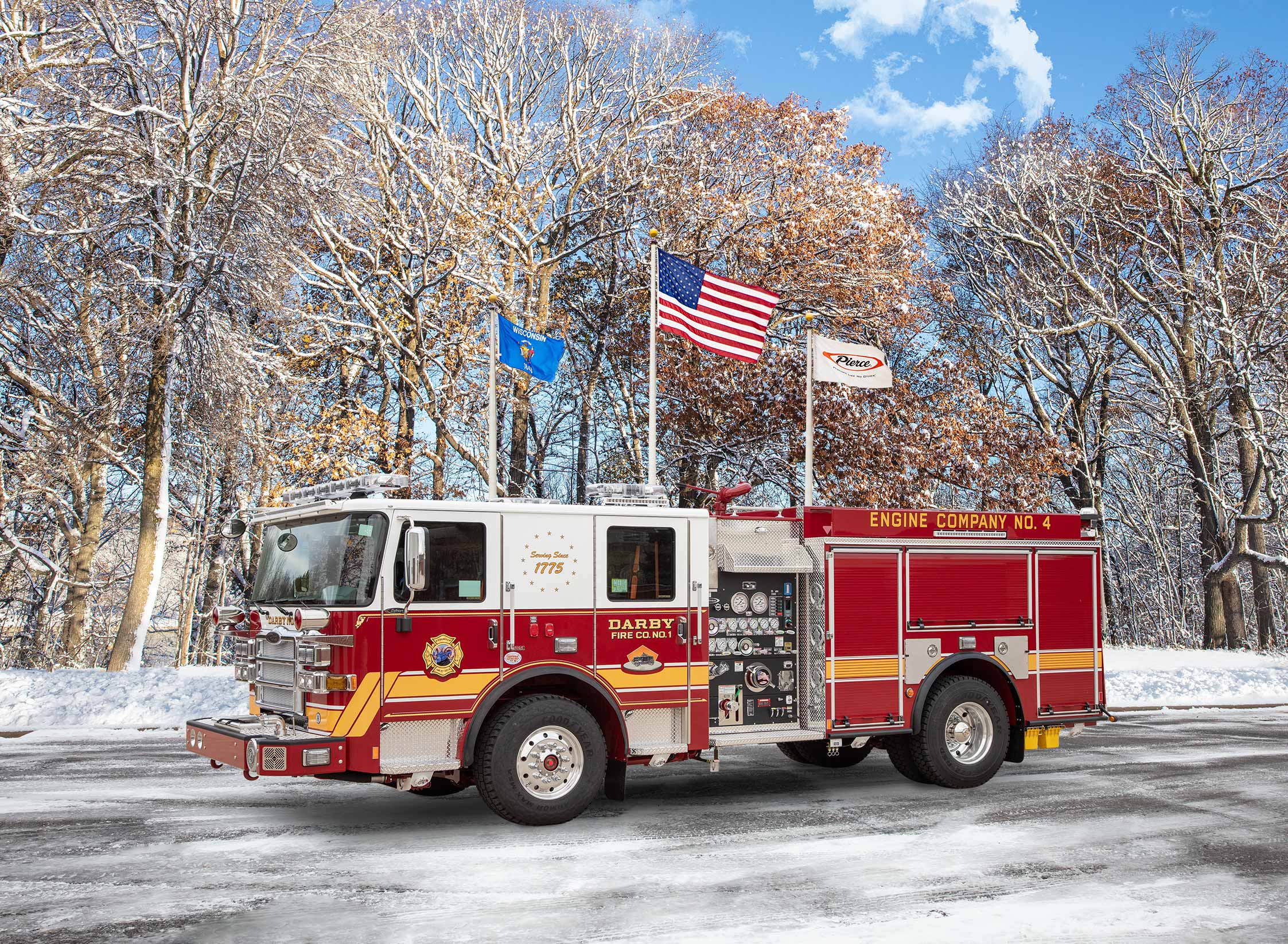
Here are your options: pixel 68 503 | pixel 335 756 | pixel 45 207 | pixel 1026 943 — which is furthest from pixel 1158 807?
pixel 68 503

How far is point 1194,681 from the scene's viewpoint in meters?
20.3

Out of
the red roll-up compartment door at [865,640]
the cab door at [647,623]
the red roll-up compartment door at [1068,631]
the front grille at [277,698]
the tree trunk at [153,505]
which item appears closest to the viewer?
the front grille at [277,698]

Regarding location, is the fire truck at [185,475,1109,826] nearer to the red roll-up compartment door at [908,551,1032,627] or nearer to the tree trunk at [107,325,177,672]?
the red roll-up compartment door at [908,551,1032,627]

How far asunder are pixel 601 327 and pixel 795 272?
220 inches

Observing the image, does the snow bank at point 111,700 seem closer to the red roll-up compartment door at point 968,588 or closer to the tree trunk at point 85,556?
the tree trunk at point 85,556

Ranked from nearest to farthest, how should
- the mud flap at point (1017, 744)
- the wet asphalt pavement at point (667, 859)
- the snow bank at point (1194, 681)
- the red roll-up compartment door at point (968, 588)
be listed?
1. the wet asphalt pavement at point (667, 859)
2. the red roll-up compartment door at point (968, 588)
3. the mud flap at point (1017, 744)
4. the snow bank at point (1194, 681)

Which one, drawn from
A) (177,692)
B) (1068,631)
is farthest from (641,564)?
(177,692)

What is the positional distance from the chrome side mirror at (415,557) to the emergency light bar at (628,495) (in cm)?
181

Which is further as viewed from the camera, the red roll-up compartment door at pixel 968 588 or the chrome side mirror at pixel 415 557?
the red roll-up compartment door at pixel 968 588

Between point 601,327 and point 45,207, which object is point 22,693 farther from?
point 601,327

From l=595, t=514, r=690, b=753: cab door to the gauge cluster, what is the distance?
518 millimetres

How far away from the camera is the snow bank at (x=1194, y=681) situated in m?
19.3

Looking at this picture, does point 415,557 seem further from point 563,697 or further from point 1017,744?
point 1017,744

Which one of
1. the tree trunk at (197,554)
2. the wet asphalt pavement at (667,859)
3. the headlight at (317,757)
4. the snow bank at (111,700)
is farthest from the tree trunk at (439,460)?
the headlight at (317,757)
